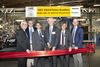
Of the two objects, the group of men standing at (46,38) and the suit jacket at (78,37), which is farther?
the suit jacket at (78,37)

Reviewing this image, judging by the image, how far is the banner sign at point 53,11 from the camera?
10.4ft

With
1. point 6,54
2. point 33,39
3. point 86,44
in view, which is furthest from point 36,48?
point 86,44

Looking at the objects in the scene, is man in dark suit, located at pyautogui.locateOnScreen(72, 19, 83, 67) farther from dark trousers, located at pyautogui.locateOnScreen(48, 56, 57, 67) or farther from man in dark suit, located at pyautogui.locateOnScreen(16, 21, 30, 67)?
man in dark suit, located at pyautogui.locateOnScreen(16, 21, 30, 67)

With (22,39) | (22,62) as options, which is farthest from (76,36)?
(22,62)

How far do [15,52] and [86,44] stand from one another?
1.94 metres

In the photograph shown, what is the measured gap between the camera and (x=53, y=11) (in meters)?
3.21

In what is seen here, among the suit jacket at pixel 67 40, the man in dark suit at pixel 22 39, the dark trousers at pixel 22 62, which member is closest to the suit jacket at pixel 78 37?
the suit jacket at pixel 67 40

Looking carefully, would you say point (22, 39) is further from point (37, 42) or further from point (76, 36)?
point (76, 36)

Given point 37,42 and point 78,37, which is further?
point 78,37

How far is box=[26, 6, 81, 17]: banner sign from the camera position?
3182 millimetres

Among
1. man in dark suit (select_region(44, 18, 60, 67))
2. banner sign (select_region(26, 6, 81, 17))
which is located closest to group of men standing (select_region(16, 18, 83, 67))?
man in dark suit (select_region(44, 18, 60, 67))

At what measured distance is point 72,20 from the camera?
322 cm

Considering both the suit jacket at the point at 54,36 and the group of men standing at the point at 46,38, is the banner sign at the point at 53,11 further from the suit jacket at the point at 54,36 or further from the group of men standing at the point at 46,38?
the suit jacket at the point at 54,36

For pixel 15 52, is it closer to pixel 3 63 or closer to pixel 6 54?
pixel 6 54
